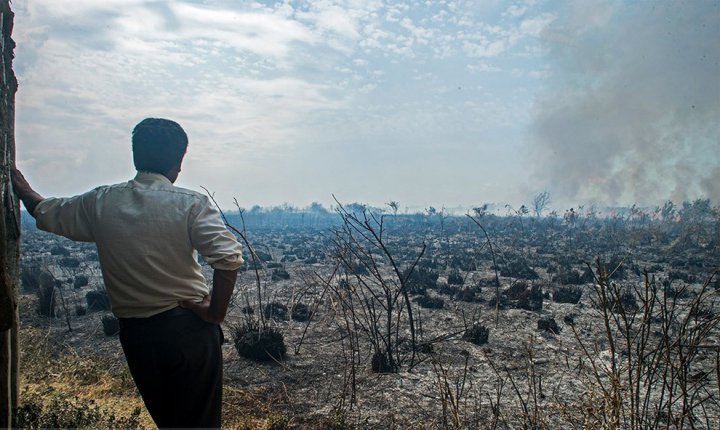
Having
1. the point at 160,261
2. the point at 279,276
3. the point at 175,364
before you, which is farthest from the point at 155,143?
the point at 279,276

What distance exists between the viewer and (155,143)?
2.03 meters

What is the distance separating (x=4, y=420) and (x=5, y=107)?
1.41m

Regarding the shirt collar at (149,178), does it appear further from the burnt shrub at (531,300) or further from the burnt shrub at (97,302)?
the burnt shrub at (97,302)

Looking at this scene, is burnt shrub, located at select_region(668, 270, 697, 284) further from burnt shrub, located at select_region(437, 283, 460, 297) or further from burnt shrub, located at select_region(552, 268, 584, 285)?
burnt shrub, located at select_region(437, 283, 460, 297)

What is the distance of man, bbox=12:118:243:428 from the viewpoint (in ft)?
6.30

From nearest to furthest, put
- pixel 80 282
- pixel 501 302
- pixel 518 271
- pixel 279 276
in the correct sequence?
1. pixel 501 302
2. pixel 80 282
3. pixel 279 276
4. pixel 518 271

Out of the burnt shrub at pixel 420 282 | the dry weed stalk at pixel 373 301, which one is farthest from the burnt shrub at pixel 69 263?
the burnt shrub at pixel 420 282

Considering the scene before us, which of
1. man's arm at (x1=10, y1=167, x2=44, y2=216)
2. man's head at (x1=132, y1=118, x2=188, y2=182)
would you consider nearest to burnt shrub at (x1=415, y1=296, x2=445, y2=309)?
man's head at (x1=132, y1=118, x2=188, y2=182)

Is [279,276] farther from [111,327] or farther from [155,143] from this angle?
[155,143]

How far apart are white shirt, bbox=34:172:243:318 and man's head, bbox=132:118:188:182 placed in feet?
0.23

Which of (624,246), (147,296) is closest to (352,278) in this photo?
(147,296)

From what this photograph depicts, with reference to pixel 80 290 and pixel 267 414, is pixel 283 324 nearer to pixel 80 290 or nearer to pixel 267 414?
pixel 267 414

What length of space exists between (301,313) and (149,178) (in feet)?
28.2

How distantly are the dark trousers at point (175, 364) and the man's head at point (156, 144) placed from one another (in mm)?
685
